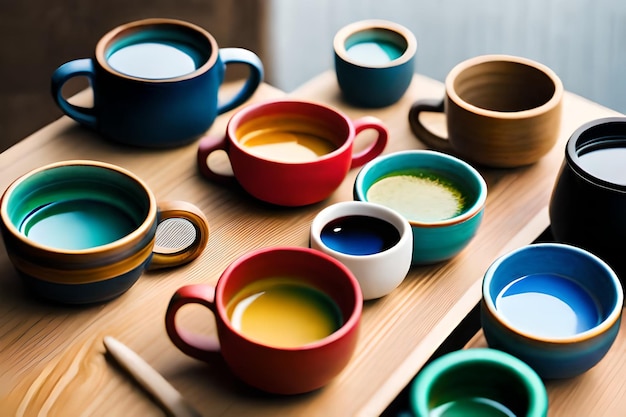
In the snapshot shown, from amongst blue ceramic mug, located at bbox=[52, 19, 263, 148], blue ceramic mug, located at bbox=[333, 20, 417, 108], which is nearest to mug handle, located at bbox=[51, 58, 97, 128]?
blue ceramic mug, located at bbox=[52, 19, 263, 148]

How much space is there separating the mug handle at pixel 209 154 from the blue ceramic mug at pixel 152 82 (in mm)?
47

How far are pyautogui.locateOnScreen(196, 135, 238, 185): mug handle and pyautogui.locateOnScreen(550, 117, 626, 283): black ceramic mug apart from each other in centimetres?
36

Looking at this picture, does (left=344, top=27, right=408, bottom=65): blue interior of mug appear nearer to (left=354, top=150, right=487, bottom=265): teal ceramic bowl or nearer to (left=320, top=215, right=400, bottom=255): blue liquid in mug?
(left=354, top=150, right=487, bottom=265): teal ceramic bowl

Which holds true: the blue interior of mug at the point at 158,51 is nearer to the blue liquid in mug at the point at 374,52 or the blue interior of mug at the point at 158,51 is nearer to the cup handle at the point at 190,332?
the blue liquid in mug at the point at 374,52

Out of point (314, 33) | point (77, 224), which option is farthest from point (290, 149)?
point (314, 33)

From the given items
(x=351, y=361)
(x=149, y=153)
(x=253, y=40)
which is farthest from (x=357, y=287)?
(x=253, y=40)

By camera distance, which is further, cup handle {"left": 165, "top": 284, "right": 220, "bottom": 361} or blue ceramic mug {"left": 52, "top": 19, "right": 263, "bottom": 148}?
blue ceramic mug {"left": 52, "top": 19, "right": 263, "bottom": 148}

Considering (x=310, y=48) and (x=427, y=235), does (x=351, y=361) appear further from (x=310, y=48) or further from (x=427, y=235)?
(x=310, y=48)

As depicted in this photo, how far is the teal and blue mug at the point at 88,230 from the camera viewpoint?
0.86m

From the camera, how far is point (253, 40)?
5.82 feet

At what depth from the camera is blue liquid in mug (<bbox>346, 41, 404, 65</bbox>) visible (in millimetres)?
1183

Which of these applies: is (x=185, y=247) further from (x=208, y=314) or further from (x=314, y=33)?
(x=314, y=33)

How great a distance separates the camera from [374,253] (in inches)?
35.9

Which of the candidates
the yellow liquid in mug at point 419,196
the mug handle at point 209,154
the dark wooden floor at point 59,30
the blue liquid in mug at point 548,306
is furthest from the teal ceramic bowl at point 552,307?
the dark wooden floor at point 59,30
